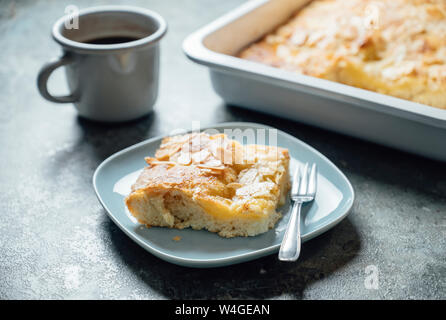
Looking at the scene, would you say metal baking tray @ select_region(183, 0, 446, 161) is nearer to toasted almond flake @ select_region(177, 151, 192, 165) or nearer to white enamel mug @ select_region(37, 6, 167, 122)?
white enamel mug @ select_region(37, 6, 167, 122)

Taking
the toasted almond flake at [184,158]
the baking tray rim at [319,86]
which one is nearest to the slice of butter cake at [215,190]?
the toasted almond flake at [184,158]

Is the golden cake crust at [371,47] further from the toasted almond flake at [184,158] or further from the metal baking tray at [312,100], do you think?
the toasted almond flake at [184,158]

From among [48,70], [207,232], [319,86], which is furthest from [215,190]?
[48,70]

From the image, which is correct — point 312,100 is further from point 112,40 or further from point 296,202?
point 112,40

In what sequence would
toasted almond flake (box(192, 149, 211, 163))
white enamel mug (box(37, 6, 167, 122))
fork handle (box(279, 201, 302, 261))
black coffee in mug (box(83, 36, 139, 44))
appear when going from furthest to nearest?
black coffee in mug (box(83, 36, 139, 44)), white enamel mug (box(37, 6, 167, 122)), toasted almond flake (box(192, 149, 211, 163)), fork handle (box(279, 201, 302, 261))

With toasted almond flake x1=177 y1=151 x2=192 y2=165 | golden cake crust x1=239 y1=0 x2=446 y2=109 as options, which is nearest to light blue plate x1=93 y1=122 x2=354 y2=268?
toasted almond flake x1=177 y1=151 x2=192 y2=165

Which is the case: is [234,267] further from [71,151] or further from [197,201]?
[71,151]

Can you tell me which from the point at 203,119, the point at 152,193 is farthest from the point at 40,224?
the point at 203,119

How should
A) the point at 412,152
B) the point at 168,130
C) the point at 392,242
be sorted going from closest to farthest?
1. the point at 392,242
2. the point at 412,152
3. the point at 168,130
